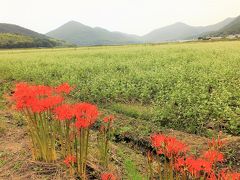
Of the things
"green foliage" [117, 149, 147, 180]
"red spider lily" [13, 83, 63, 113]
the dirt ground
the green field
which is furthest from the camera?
the green field

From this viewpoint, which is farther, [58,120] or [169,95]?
[169,95]

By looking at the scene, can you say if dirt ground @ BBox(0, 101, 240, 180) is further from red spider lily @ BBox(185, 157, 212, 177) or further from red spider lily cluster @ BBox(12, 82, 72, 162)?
red spider lily @ BBox(185, 157, 212, 177)

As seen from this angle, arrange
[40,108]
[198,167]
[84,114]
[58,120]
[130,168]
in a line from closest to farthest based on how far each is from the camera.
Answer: [198,167], [84,114], [40,108], [58,120], [130,168]

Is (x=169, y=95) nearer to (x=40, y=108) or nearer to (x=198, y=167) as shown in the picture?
(x=40, y=108)

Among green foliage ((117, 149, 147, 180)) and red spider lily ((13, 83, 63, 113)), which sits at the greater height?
red spider lily ((13, 83, 63, 113))

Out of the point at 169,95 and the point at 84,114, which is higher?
the point at 84,114

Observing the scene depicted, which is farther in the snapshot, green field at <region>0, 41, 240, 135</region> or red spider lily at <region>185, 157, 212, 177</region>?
green field at <region>0, 41, 240, 135</region>

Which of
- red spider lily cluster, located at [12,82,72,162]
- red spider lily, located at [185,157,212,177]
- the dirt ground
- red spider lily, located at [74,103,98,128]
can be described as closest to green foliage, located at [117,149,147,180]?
the dirt ground

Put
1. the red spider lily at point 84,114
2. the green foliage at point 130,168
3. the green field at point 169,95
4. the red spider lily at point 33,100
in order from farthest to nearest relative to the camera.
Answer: the green field at point 169,95 → the green foliage at point 130,168 → the red spider lily at point 33,100 → the red spider lily at point 84,114

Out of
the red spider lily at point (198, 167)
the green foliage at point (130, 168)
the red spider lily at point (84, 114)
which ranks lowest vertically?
the green foliage at point (130, 168)

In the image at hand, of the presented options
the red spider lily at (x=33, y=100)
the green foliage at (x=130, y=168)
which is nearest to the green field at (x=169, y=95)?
the green foliage at (x=130, y=168)

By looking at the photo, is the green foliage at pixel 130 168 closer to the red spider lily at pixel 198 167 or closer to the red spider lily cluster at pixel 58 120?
the red spider lily cluster at pixel 58 120

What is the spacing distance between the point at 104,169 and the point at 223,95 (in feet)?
21.8

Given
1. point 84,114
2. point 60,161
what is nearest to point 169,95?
point 60,161
